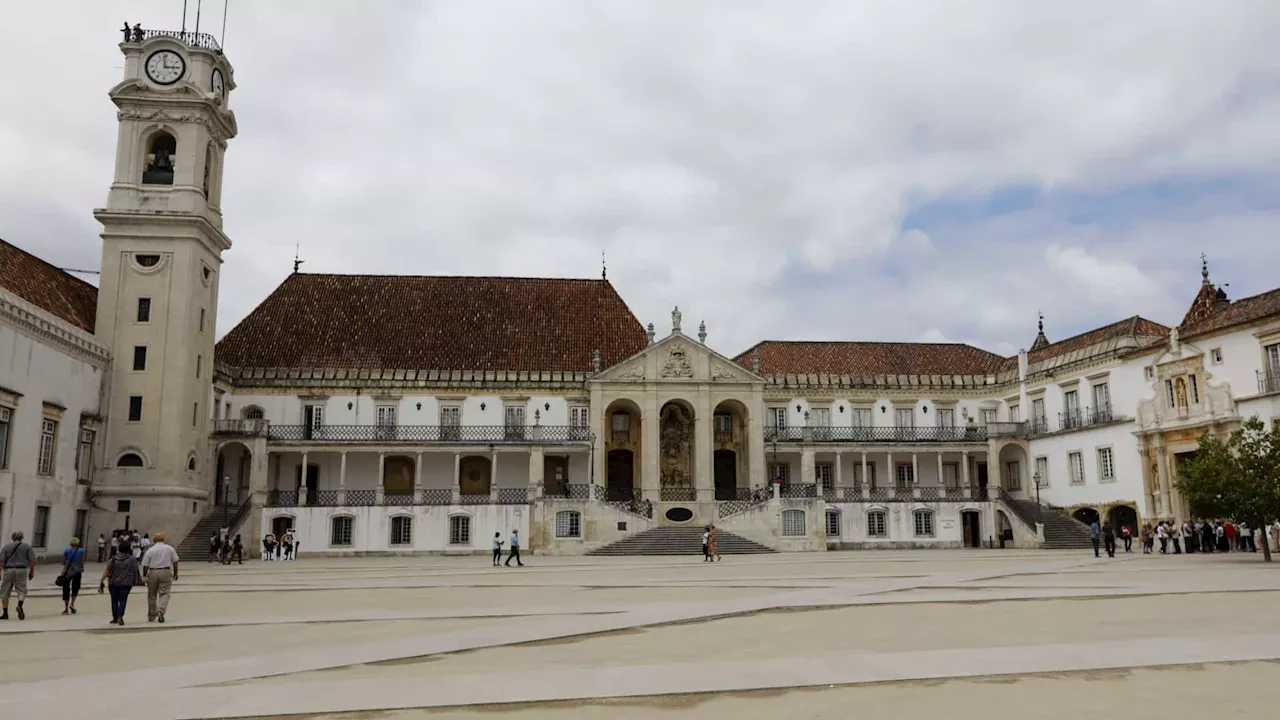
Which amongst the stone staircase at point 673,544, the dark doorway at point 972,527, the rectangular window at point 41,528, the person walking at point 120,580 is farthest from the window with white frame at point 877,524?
the person walking at point 120,580

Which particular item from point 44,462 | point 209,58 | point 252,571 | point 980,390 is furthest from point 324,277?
point 980,390

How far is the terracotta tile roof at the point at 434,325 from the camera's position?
1729 inches

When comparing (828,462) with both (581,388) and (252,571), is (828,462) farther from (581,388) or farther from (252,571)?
(252,571)

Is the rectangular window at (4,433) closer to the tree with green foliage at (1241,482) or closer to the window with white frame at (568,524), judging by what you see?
the window with white frame at (568,524)

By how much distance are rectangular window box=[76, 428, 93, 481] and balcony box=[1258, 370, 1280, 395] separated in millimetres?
39073

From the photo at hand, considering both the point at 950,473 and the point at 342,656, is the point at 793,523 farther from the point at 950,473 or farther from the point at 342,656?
the point at 342,656

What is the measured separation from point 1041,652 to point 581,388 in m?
34.8

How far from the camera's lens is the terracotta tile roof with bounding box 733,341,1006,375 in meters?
47.9

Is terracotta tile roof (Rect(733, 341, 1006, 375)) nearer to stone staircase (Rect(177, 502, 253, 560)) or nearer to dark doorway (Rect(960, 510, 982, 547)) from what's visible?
dark doorway (Rect(960, 510, 982, 547))

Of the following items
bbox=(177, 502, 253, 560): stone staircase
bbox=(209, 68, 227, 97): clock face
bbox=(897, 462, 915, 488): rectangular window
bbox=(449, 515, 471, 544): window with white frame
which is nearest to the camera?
bbox=(177, 502, 253, 560): stone staircase

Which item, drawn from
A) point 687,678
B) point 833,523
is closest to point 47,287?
point 833,523

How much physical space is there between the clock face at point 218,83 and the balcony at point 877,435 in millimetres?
27285

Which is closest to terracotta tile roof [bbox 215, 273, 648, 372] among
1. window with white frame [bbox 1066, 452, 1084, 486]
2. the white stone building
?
the white stone building

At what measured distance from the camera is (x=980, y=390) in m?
46.8
